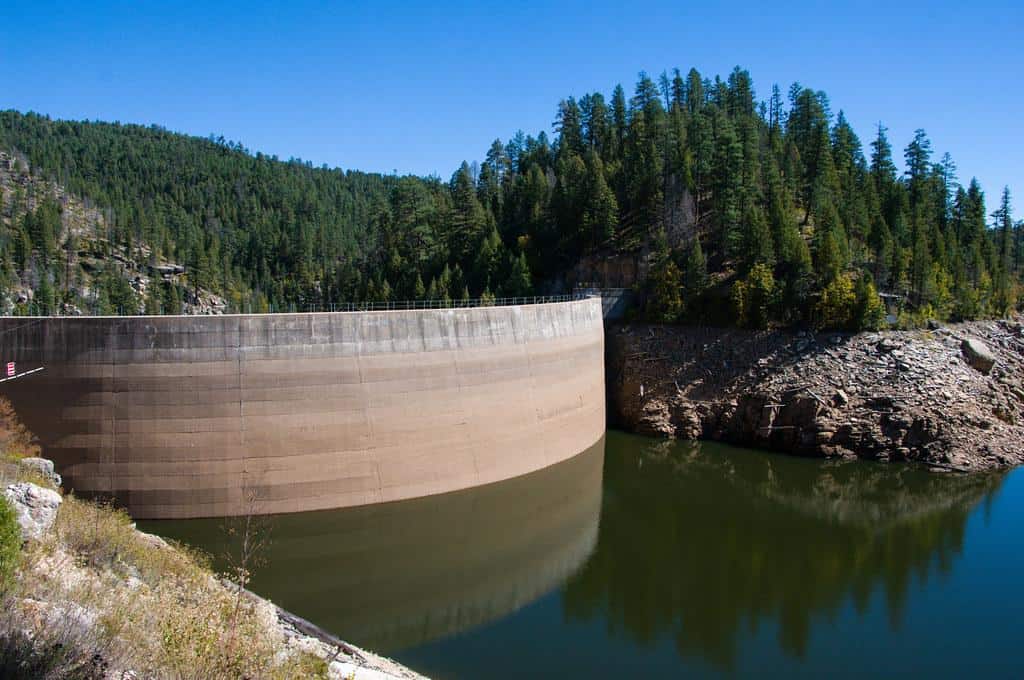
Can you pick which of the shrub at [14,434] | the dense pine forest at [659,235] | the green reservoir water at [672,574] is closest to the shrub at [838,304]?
the dense pine forest at [659,235]

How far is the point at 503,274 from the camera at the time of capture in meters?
44.8

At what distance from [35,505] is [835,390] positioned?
2776 centimetres

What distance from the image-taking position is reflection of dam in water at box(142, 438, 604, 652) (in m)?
16.9

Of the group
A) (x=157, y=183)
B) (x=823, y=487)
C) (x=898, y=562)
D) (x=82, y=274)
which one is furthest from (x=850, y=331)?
(x=157, y=183)

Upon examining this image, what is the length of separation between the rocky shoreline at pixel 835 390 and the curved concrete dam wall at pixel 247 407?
41.1ft

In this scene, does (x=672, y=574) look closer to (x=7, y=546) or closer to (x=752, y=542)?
(x=752, y=542)

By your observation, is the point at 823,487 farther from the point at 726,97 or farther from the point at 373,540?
the point at 726,97

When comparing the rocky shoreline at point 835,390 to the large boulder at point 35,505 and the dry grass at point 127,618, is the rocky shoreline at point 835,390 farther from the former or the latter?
the large boulder at point 35,505

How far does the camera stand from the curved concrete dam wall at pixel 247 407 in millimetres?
20562

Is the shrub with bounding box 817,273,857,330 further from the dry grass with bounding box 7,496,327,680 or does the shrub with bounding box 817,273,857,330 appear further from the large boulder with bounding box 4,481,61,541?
the large boulder with bounding box 4,481,61,541

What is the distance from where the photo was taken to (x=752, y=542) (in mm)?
21641

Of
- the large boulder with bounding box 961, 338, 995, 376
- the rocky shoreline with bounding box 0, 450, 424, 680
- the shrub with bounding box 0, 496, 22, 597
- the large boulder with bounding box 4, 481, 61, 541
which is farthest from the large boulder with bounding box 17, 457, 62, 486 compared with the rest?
the large boulder with bounding box 961, 338, 995, 376

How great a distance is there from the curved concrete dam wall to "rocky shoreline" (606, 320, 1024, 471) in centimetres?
1254

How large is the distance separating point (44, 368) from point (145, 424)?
3.36 meters
